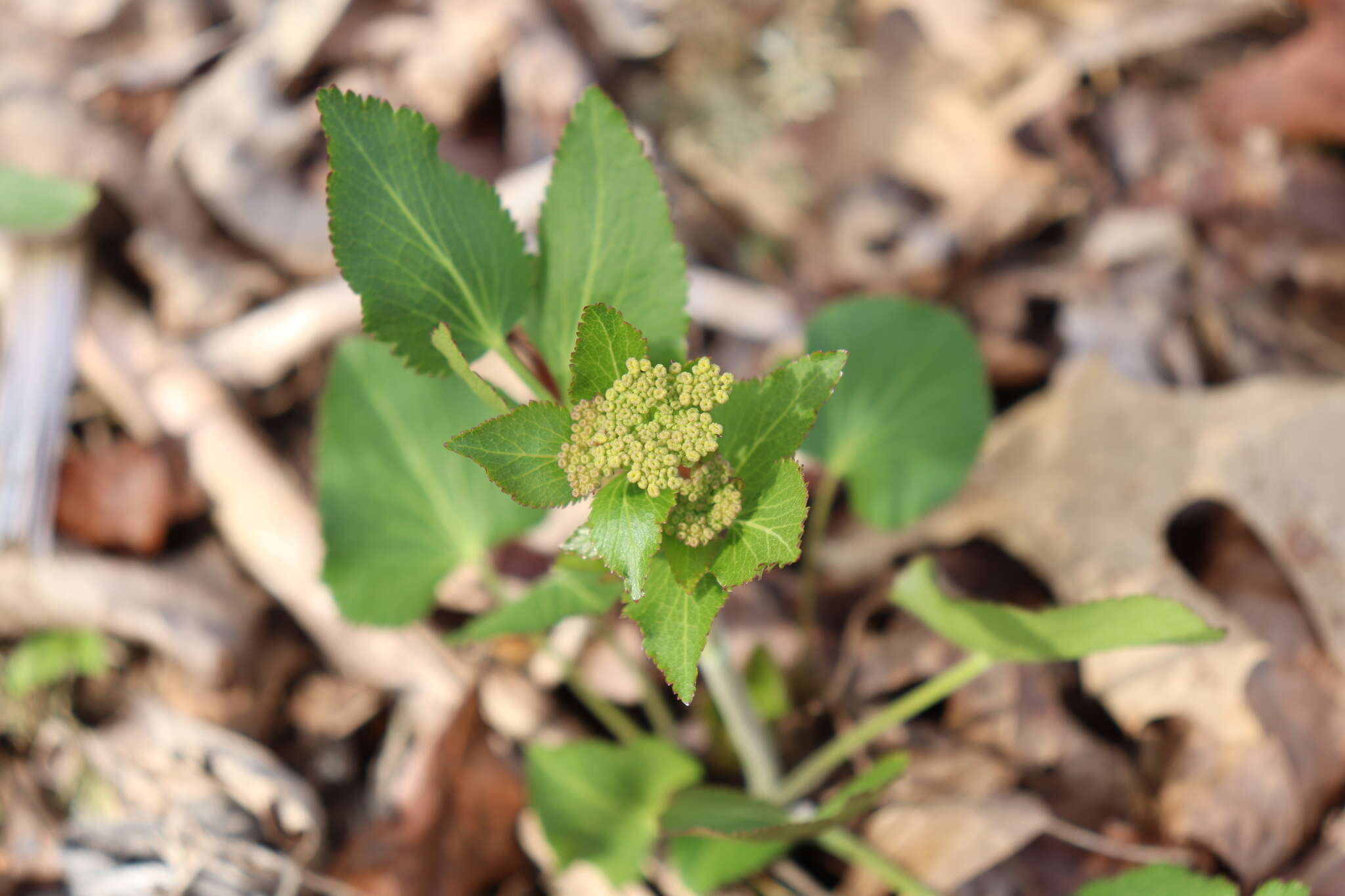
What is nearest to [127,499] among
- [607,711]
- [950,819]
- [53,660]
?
[53,660]

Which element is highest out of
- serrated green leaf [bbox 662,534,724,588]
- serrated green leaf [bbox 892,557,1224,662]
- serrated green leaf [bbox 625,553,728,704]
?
serrated green leaf [bbox 662,534,724,588]

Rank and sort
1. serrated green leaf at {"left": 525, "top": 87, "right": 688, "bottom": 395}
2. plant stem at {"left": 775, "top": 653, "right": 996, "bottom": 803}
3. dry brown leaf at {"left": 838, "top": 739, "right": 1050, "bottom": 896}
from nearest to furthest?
serrated green leaf at {"left": 525, "top": 87, "right": 688, "bottom": 395}, plant stem at {"left": 775, "top": 653, "right": 996, "bottom": 803}, dry brown leaf at {"left": 838, "top": 739, "right": 1050, "bottom": 896}

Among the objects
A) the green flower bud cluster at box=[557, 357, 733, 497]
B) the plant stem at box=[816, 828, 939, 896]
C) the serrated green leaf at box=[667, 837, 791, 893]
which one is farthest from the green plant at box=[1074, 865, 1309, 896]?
the green flower bud cluster at box=[557, 357, 733, 497]

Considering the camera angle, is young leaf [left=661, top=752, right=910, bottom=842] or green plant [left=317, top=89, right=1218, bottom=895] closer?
green plant [left=317, top=89, right=1218, bottom=895]

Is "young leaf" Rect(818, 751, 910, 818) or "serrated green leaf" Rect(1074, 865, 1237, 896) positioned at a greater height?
"young leaf" Rect(818, 751, 910, 818)

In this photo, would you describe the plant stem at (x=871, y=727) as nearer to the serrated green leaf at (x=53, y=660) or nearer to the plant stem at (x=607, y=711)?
the plant stem at (x=607, y=711)

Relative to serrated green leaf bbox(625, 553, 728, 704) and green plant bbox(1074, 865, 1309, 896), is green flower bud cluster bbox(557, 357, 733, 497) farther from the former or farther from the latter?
green plant bbox(1074, 865, 1309, 896)

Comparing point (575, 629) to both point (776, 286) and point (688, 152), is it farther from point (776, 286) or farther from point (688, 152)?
point (688, 152)

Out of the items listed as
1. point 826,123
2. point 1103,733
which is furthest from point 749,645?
point 826,123
